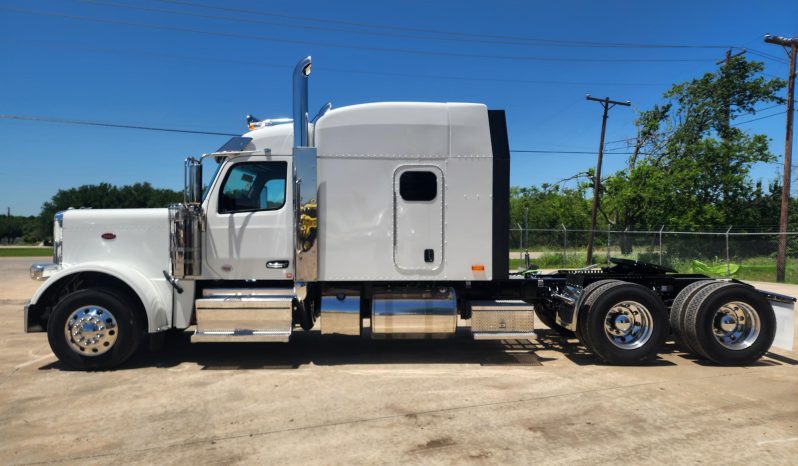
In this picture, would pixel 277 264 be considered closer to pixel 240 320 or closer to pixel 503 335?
pixel 240 320

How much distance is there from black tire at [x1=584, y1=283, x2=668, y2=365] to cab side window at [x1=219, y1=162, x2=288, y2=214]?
4.13 meters

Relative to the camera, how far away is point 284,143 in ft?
20.6

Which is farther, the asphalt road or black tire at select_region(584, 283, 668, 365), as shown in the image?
black tire at select_region(584, 283, 668, 365)

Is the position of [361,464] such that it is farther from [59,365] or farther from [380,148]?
[59,365]

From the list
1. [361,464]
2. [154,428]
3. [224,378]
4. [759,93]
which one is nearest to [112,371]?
[224,378]

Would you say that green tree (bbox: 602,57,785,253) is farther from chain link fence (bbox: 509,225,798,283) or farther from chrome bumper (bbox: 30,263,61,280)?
chrome bumper (bbox: 30,263,61,280)

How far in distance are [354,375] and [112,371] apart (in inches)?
114

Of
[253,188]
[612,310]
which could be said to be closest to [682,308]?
[612,310]

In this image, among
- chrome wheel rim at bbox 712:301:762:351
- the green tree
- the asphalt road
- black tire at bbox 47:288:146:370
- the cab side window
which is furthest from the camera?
the green tree

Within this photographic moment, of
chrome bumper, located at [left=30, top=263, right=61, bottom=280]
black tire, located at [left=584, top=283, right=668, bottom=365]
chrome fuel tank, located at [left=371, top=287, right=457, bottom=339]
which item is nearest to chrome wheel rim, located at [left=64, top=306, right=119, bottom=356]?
chrome bumper, located at [left=30, top=263, right=61, bottom=280]

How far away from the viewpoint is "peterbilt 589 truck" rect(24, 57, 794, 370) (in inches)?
239

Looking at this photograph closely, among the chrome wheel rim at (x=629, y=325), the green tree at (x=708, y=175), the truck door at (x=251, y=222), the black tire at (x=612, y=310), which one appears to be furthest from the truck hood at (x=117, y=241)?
the green tree at (x=708, y=175)

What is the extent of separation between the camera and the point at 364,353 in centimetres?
695

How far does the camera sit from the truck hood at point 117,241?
6207 mm
